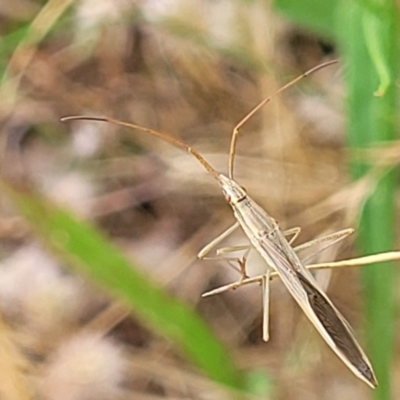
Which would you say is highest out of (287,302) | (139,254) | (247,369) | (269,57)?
(269,57)

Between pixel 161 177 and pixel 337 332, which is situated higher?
pixel 161 177

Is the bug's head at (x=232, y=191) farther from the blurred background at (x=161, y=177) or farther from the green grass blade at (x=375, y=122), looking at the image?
the blurred background at (x=161, y=177)

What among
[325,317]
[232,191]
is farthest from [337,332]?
[232,191]

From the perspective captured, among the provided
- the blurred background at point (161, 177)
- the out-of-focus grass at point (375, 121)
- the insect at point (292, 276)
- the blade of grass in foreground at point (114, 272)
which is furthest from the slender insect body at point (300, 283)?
the blurred background at point (161, 177)

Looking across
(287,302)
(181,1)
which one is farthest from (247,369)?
(181,1)

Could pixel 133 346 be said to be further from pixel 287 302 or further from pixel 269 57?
pixel 269 57

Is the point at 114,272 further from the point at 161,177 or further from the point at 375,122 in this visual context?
the point at 161,177
